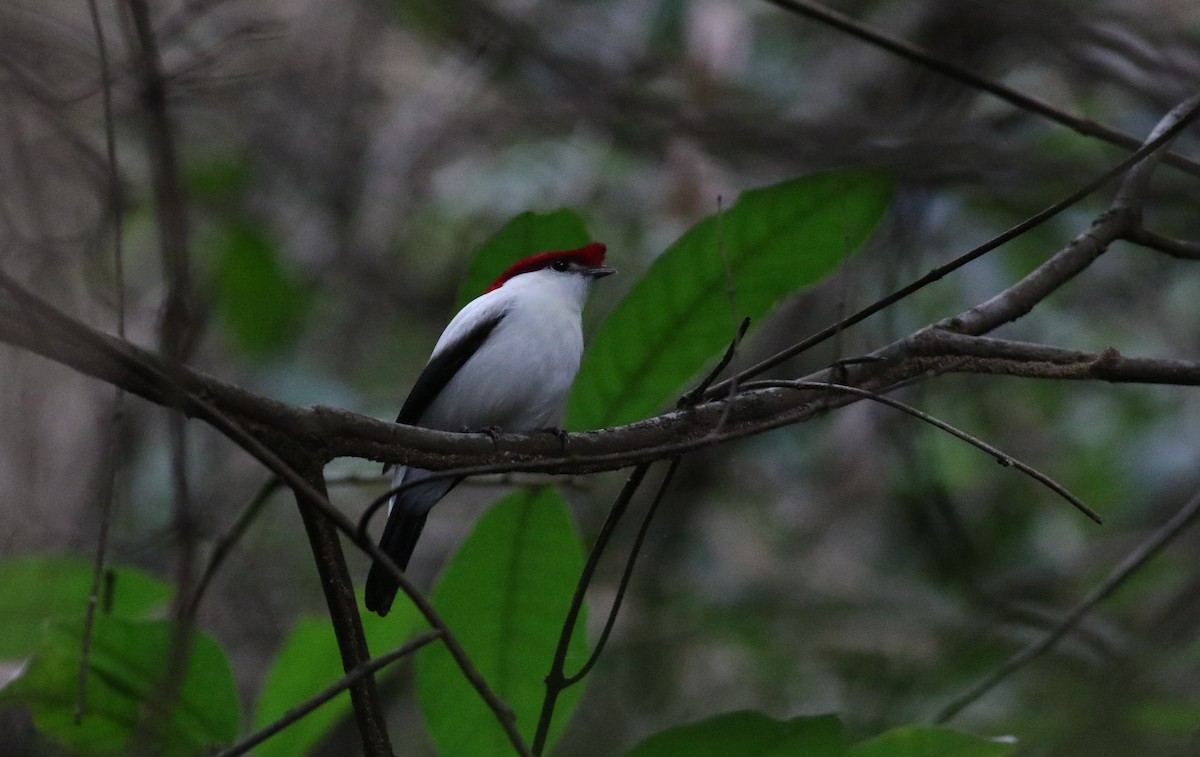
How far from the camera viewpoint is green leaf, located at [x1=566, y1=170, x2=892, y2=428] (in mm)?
2148

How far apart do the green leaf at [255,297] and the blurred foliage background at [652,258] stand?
0.05 feet

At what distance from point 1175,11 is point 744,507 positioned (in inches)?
117

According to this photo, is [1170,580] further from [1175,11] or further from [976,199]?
[1175,11]

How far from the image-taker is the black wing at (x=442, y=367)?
9.87ft

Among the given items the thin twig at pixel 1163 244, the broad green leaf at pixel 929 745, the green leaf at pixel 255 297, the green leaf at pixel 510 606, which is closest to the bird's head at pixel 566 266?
the green leaf at pixel 510 606

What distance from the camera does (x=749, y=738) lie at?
181 centimetres

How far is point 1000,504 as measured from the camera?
16.9 feet

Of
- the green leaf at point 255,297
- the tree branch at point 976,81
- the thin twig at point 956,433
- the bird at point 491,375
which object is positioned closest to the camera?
the thin twig at point 956,433

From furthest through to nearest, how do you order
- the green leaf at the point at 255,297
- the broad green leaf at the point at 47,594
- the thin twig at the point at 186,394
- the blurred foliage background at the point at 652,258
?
the green leaf at the point at 255,297, the blurred foliage background at the point at 652,258, the broad green leaf at the point at 47,594, the thin twig at the point at 186,394

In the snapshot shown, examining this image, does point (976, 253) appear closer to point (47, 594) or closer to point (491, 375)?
point (491, 375)


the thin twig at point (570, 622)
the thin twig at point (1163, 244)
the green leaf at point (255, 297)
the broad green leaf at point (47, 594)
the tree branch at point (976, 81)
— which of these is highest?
the green leaf at point (255, 297)

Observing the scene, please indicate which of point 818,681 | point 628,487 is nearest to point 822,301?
point 818,681

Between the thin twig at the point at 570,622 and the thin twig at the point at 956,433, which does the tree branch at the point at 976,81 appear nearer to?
the thin twig at the point at 956,433

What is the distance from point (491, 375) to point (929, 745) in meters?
1.56
